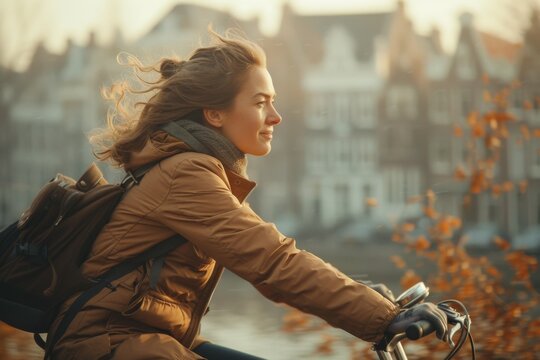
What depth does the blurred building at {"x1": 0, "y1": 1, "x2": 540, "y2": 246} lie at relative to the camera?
2028 inches

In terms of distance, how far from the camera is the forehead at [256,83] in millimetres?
2521

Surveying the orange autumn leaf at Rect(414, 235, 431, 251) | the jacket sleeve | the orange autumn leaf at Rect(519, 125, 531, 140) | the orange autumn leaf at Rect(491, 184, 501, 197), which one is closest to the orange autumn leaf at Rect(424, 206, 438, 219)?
the orange autumn leaf at Rect(414, 235, 431, 251)

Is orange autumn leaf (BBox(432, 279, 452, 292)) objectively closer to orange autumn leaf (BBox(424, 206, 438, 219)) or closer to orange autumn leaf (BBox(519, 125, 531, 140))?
orange autumn leaf (BBox(424, 206, 438, 219))

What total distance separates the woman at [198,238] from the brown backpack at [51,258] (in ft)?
0.08

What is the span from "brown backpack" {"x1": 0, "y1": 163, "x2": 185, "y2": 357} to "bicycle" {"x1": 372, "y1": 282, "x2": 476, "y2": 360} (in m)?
0.53

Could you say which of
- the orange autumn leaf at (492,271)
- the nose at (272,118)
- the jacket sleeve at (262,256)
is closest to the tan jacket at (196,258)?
the jacket sleeve at (262,256)

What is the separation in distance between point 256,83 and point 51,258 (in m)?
0.67

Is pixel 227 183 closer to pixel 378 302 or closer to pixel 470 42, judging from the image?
pixel 378 302

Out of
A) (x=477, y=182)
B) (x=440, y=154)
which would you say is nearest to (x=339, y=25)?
(x=440, y=154)

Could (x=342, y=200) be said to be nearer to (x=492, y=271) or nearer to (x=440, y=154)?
(x=440, y=154)

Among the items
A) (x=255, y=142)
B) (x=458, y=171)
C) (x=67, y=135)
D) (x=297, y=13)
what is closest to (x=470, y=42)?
(x=297, y=13)

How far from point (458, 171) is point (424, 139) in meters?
45.7

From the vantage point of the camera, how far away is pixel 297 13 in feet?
192

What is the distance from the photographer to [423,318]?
2.05 meters
